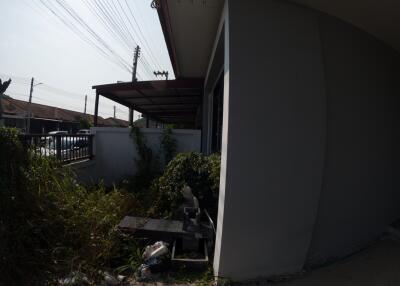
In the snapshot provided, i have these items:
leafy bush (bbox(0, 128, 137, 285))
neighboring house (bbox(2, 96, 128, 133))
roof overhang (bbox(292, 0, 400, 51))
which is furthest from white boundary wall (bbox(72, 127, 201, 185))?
neighboring house (bbox(2, 96, 128, 133))

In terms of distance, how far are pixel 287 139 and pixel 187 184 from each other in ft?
6.89

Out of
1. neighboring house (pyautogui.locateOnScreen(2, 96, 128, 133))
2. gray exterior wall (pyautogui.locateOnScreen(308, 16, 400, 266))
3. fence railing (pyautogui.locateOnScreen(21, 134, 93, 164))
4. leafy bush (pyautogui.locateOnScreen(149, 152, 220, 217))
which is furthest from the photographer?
neighboring house (pyautogui.locateOnScreen(2, 96, 128, 133))

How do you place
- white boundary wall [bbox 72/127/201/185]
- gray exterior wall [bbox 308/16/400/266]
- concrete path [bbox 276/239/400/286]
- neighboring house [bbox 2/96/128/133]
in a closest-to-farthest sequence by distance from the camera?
concrete path [bbox 276/239/400/286]
gray exterior wall [bbox 308/16/400/266]
white boundary wall [bbox 72/127/201/185]
neighboring house [bbox 2/96/128/133]

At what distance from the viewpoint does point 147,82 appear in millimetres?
8102

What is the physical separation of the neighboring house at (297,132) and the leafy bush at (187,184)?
1.44 meters

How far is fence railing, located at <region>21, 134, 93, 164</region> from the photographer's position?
4.63m

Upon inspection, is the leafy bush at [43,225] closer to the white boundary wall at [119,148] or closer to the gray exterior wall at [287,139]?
the gray exterior wall at [287,139]

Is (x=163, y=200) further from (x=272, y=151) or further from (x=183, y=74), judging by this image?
(x=183, y=74)

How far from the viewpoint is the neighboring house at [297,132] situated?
9.20 feet

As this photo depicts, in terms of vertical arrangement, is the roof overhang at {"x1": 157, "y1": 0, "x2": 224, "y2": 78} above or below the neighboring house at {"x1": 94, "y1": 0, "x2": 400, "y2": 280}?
above

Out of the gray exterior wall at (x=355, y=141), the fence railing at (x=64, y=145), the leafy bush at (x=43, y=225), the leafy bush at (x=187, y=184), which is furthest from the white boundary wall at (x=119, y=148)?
the gray exterior wall at (x=355, y=141)

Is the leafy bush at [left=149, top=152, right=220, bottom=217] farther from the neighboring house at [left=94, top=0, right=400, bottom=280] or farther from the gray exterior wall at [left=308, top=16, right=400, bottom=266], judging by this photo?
the gray exterior wall at [left=308, top=16, right=400, bottom=266]

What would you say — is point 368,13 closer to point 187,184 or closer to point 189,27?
point 189,27

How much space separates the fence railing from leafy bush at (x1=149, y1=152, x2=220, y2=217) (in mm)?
1743
